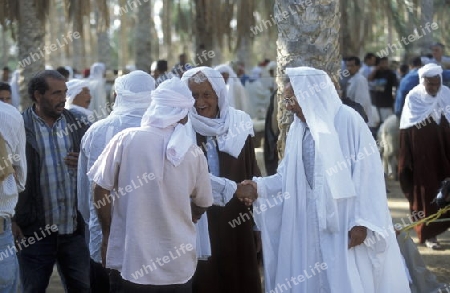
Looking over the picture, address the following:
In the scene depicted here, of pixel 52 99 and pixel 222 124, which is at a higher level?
pixel 52 99

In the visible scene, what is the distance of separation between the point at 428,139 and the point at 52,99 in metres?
4.60

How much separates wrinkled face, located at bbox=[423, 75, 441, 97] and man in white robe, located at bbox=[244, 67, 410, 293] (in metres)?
4.12

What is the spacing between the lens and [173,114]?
4.28 meters

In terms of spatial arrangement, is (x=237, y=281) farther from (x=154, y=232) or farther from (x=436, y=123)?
(x=436, y=123)

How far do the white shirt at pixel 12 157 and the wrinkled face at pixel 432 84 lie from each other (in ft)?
16.9

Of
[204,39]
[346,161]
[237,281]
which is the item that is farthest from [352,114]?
[204,39]

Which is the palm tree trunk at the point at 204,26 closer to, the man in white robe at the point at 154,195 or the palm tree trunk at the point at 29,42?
the palm tree trunk at the point at 29,42

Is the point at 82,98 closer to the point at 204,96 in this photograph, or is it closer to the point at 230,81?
the point at 204,96

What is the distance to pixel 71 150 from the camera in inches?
223

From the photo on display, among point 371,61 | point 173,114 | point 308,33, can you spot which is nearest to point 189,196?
point 173,114

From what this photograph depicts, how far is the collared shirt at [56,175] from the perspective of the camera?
18.2ft

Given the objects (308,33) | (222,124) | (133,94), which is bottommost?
(222,124)

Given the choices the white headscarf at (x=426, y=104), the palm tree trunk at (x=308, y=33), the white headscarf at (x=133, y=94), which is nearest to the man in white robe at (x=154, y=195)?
the white headscarf at (x=133, y=94)

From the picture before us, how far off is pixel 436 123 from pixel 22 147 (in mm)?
5175
